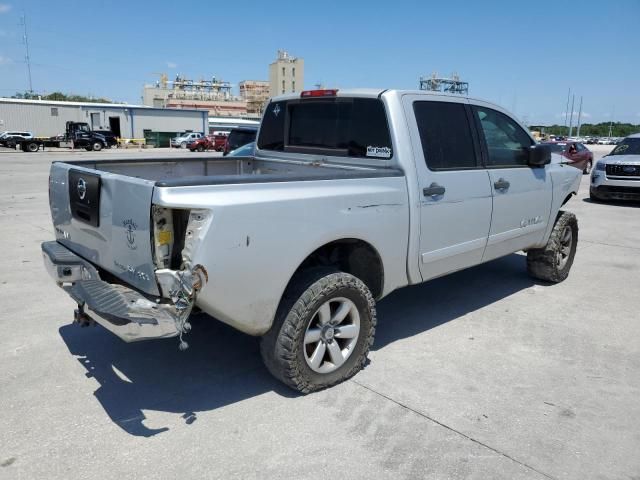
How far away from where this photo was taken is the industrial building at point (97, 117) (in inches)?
2003

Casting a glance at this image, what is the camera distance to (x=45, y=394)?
3.45 metres

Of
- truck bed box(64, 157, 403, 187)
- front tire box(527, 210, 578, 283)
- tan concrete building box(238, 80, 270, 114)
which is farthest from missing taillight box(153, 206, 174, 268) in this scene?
tan concrete building box(238, 80, 270, 114)

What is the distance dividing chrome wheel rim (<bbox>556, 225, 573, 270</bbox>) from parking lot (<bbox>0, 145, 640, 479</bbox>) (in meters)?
0.79

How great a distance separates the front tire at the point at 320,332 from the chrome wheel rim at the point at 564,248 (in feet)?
11.1

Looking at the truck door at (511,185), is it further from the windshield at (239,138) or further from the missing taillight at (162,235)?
the windshield at (239,138)

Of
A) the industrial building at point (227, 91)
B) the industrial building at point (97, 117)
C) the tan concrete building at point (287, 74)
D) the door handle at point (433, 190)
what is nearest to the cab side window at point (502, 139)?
the door handle at point (433, 190)

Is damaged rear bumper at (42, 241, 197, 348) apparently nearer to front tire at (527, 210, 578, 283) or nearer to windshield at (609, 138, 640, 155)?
front tire at (527, 210, 578, 283)

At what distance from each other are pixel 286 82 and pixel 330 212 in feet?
334

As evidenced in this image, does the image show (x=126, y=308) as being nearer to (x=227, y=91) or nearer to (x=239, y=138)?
(x=239, y=138)

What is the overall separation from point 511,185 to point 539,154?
0.49 m

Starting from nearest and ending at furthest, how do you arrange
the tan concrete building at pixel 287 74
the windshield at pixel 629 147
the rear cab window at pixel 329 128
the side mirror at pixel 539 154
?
the rear cab window at pixel 329 128 < the side mirror at pixel 539 154 < the windshield at pixel 629 147 < the tan concrete building at pixel 287 74

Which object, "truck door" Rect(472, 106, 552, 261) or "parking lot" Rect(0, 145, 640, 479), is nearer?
"parking lot" Rect(0, 145, 640, 479)

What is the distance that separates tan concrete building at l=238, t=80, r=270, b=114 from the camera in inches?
4562

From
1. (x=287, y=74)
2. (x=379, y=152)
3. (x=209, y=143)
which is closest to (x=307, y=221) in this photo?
(x=379, y=152)
